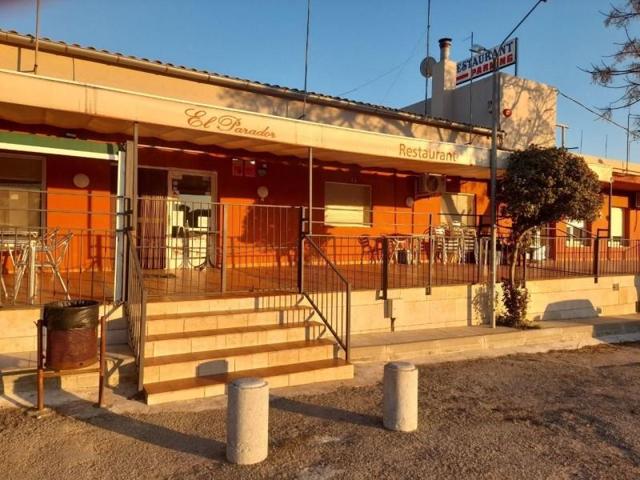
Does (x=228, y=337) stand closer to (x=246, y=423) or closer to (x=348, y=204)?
(x=246, y=423)

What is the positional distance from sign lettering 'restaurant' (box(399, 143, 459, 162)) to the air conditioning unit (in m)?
2.63

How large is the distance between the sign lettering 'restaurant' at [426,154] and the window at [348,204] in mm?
2594

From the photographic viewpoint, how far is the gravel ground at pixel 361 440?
381cm

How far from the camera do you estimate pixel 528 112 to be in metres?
16.0

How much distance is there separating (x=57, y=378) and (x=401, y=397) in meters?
3.34

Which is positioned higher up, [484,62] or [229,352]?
[484,62]

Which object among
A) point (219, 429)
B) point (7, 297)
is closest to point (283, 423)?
point (219, 429)

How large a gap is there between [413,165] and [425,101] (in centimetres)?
710

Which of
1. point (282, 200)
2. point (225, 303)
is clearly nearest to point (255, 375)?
point (225, 303)

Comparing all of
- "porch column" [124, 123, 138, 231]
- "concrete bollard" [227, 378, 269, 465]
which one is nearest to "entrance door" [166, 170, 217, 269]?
"porch column" [124, 123, 138, 231]

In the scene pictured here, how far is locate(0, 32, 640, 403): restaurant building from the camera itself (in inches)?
237

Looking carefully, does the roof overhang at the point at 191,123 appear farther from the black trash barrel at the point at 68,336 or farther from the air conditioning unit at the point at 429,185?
the black trash barrel at the point at 68,336

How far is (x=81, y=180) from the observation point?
29.7 ft

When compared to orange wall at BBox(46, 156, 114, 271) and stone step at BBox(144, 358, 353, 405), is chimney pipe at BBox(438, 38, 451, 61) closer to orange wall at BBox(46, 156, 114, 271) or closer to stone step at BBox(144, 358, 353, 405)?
orange wall at BBox(46, 156, 114, 271)
